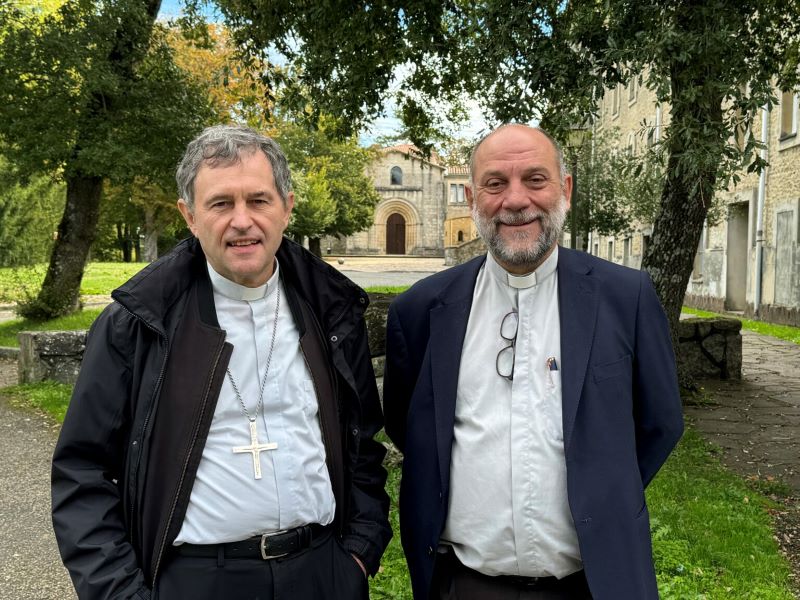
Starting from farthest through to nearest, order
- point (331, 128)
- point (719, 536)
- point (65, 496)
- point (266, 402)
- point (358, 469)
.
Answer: point (331, 128) < point (719, 536) < point (358, 469) < point (266, 402) < point (65, 496)

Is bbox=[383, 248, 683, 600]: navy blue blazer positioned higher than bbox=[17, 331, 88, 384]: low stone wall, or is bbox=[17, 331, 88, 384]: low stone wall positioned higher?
bbox=[383, 248, 683, 600]: navy blue blazer

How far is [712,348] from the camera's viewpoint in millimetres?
10359

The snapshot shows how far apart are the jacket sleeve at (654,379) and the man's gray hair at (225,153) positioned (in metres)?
1.18

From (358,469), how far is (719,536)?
315 cm

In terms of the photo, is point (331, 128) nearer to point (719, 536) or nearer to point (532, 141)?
point (719, 536)

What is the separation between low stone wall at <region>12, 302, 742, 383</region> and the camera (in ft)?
22.4

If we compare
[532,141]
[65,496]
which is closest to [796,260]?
[532,141]

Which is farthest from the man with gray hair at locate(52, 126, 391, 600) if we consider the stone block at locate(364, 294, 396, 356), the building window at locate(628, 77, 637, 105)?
the building window at locate(628, 77, 637, 105)

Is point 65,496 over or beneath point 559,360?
beneath

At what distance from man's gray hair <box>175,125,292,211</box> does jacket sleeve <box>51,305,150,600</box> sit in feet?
1.51

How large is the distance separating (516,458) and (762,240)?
18.3m

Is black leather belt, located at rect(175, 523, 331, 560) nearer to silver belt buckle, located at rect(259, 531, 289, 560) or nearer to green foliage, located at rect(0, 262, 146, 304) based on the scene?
A: silver belt buckle, located at rect(259, 531, 289, 560)

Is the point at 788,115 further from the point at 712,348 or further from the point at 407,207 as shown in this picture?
the point at 407,207

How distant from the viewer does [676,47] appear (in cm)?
482
